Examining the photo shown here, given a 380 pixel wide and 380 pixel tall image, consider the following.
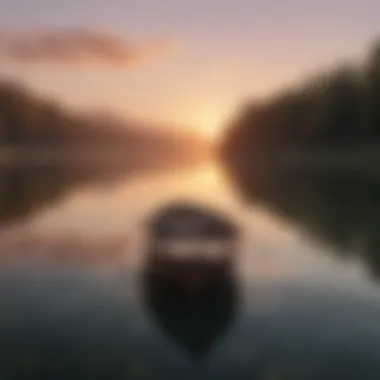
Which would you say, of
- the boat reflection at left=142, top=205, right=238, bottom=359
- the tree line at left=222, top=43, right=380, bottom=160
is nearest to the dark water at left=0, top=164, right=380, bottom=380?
the boat reflection at left=142, top=205, right=238, bottom=359

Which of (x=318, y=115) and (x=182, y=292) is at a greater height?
(x=318, y=115)

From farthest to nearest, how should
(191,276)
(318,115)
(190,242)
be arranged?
(318,115) < (190,242) < (191,276)

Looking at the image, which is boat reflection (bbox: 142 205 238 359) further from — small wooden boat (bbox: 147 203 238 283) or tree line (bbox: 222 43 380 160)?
tree line (bbox: 222 43 380 160)

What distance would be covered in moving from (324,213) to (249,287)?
1.00m

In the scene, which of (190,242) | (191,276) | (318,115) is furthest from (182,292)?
(318,115)

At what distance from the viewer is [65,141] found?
4.02 meters

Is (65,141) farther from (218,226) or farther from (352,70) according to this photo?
(352,70)

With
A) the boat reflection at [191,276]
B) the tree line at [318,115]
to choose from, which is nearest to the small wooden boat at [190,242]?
the boat reflection at [191,276]

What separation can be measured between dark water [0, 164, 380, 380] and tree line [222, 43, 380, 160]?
238 millimetres

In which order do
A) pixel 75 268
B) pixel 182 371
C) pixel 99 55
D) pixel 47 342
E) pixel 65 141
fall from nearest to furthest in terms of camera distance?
1. pixel 182 371
2. pixel 47 342
3. pixel 75 268
4. pixel 99 55
5. pixel 65 141

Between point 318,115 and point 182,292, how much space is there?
5.60 feet

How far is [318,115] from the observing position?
4.00 meters

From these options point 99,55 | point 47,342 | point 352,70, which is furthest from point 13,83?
point 352,70

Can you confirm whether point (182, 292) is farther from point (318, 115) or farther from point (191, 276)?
point (318, 115)
